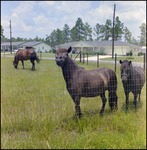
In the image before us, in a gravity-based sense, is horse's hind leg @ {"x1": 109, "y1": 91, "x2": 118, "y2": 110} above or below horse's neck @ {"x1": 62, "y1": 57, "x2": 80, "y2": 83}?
below

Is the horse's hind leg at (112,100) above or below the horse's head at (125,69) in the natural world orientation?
below

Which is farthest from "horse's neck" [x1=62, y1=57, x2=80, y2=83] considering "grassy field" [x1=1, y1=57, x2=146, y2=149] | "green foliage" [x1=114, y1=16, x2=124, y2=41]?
"green foliage" [x1=114, y1=16, x2=124, y2=41]

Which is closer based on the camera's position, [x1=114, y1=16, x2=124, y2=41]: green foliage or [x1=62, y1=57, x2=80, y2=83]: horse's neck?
[x1=62, y1=57, x2=80, y2=83]: horse's neck

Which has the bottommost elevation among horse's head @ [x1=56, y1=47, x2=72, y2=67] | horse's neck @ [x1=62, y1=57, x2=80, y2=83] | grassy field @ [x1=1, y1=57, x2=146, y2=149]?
grassy field @ [x1=1, y1=57, x2=146, y2=149]

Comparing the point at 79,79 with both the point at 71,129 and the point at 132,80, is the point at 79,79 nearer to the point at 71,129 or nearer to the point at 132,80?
the point at 71,129

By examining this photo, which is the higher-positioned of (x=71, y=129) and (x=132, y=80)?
(x=132, y=80)

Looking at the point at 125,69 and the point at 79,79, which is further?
the point at 125,69

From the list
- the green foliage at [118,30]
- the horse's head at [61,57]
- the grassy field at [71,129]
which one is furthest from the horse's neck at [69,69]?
the green foliage at [118,30]

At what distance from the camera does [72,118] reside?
385cm

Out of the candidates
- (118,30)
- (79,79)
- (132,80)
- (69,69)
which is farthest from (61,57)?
(118,30)

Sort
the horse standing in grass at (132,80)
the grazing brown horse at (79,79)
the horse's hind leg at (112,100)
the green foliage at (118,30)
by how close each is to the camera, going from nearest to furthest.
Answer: the grazing brown horse at (79,79)
the horse standing in grass at (132,80)
the horse's hind leg at (112,100)
the green foliage at (118,30)

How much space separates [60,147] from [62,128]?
2.03 ft

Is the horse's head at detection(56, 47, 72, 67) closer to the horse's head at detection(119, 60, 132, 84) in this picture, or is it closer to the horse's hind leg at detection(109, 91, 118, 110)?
the horse's head at detection(119, 60, 132, 84)

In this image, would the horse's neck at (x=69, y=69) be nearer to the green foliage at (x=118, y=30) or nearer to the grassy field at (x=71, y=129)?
the grassy field at (x=71, y=129)
